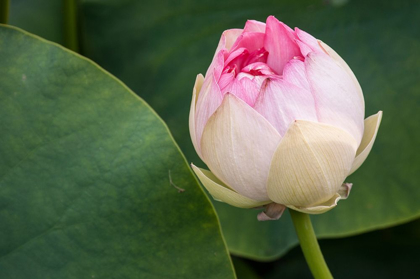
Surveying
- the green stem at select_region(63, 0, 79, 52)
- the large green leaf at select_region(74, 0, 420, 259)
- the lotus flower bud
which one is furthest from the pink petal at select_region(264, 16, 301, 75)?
the green stem at select_region(63, 0, 79, 52)

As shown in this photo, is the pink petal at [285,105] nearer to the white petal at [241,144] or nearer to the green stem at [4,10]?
the white petal at [241,144]

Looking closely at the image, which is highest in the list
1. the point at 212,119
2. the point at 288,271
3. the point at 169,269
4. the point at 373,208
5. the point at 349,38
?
the point at 212,119

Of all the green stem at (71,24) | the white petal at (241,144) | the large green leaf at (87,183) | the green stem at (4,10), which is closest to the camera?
the white petal at (241,144)

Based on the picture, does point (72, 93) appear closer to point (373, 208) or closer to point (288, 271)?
Answer: point (373, 208)

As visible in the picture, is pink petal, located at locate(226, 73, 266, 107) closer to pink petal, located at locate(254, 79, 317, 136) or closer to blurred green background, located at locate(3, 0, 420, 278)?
pink petal, located at locate(254, 79, 317, 136)

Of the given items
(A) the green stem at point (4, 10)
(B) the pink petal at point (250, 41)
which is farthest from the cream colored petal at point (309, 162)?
(A) the green stem at point (4, 10)

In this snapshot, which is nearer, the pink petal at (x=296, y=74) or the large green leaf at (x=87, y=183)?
the pink petal at (x=296, y=74)

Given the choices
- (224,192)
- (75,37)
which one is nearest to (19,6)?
(75,37)
